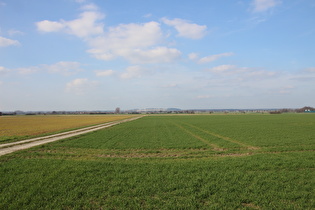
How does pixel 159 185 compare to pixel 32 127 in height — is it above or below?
above

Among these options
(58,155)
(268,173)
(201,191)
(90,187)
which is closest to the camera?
(201,191)

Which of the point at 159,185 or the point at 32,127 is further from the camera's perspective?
the point at 32,127

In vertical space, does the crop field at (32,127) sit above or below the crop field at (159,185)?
below

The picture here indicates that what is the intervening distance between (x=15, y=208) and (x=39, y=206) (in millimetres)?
780

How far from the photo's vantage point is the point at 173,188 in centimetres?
812

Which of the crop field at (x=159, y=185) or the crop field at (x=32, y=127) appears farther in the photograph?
the crop field at (x=32, y=127)

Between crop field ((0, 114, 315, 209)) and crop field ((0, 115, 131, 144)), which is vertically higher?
crop field ((0, 114, 315, 209))

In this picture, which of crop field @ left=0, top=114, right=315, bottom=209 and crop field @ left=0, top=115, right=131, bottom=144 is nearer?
crop field @ left=0, top=114, right=315, bottom=209

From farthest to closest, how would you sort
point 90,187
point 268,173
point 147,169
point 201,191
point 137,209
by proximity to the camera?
1. point 147,169
2. point 268,173
3. point 90,187
4. point 201,191
5. point 137,209

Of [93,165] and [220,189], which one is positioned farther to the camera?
[93,165]

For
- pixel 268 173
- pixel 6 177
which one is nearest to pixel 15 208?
pixel 6 177

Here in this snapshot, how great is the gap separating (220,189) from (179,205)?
2.19 meters

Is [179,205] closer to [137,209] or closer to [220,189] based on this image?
[137,209]

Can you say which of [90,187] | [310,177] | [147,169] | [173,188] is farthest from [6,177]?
[310,177]
